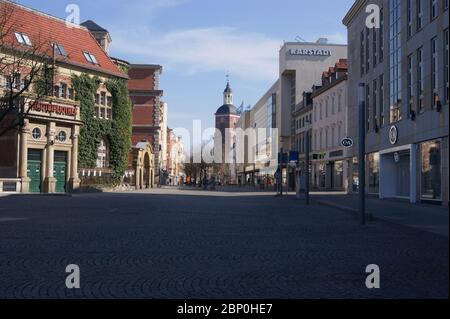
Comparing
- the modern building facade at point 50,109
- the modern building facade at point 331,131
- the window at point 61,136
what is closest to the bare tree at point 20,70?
the modern building facade at point 50,109

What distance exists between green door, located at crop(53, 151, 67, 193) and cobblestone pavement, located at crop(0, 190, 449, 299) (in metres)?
31.8

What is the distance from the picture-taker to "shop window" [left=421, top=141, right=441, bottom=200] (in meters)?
29.4

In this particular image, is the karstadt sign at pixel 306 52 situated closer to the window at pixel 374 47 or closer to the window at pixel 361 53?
the window at pixel 361 53

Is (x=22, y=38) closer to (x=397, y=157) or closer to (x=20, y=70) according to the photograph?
(x=20, y=70)

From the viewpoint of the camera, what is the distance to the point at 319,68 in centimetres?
8881

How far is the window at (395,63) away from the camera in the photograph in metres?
36.3

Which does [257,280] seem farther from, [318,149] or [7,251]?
[318,149]

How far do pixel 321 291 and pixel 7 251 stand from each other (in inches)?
256

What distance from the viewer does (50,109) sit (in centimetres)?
4647

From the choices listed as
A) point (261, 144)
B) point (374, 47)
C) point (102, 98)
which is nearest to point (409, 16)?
point (374, 47)

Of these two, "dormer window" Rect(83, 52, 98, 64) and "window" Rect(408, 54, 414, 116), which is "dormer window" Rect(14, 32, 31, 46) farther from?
"window" Rect(408, 54, 414, 116)

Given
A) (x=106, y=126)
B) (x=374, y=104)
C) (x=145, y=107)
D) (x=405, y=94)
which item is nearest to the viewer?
(x=405, y=94)

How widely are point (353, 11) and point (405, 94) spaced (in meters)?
16.4

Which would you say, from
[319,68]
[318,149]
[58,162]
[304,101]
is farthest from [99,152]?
[319,68]
